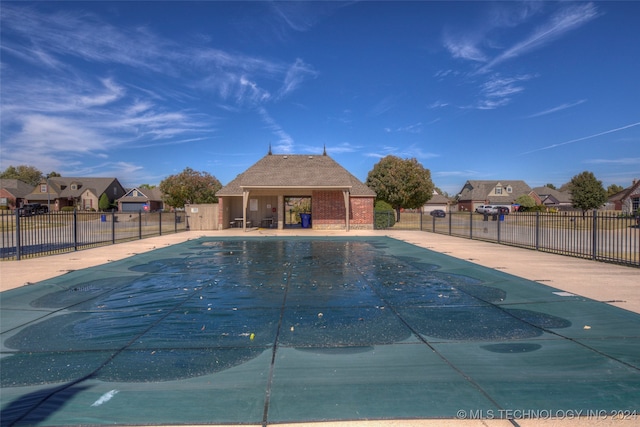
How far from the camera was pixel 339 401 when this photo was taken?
3209mm

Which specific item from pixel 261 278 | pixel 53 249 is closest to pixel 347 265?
pixel 261 278

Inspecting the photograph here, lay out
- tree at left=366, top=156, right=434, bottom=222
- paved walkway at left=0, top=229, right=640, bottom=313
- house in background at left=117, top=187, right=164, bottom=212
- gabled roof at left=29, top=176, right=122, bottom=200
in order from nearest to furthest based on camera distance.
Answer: paved walkway at left=0, top=229, right=640, bottom=313
tree at left=366, top=156, right=434, bottom=222
gabled roof at left=29, top=176, right=122, bottom=200
house in background at left=117, top=187, right=164, bottom=212

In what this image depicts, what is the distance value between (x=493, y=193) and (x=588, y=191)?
22179 millimetres

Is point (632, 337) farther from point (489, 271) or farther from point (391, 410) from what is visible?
point (489, 271)

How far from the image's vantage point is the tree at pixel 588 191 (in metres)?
41.2

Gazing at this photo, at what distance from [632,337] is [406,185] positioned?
36184 millimetres

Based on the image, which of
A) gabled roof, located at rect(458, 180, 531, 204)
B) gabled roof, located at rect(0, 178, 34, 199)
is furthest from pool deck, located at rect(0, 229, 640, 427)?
gabled roof, located at rect(0, 178, 34, 199)

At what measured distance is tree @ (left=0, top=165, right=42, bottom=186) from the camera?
3529 inches

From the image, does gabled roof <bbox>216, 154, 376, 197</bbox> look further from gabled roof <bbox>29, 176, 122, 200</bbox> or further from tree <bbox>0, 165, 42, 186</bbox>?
tree <bbox>0, 165, 42, 186</bbox>

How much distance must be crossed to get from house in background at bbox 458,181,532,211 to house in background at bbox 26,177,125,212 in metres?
62.3

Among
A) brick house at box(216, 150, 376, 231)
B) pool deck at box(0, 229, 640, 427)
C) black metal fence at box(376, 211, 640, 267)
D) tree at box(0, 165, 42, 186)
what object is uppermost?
tree at box(0, 165, 42, 186)

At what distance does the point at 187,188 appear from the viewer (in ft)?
171

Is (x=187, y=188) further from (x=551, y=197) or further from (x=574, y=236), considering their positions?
(x=551, y=197)

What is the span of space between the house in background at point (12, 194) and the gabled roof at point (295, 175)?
5326 centimetres
